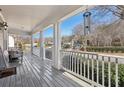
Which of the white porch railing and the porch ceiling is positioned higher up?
the porch ceiling

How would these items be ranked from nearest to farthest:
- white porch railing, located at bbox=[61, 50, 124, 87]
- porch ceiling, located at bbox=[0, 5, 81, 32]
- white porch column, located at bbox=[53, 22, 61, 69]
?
white porch railing, located at bbox=[61, 50, 124, 87] → porch ceiling, located at bbox=[0, 5, 81, 32] → white porch column, located at bbox=[53, 22, 61, 69]

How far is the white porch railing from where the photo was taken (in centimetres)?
321

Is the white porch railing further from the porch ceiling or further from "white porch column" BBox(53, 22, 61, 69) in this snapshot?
the porch ceiling

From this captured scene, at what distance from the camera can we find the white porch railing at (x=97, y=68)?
321cm

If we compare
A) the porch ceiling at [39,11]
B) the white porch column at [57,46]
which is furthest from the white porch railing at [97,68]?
the porch ceiling at [39,11]

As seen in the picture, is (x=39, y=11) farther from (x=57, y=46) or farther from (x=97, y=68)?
(x=97, y=68)

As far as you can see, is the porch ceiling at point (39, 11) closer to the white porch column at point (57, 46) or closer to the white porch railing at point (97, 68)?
the white porch column at point (57, 46)

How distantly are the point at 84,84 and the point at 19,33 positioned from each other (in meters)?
12.8

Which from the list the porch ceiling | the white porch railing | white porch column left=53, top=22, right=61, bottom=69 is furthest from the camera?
white porch column left=53, top=22, right=61, bottom=69

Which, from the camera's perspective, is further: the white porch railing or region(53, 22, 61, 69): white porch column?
region(53, 22, 61, 69): white porch column

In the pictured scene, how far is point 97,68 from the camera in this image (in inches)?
144

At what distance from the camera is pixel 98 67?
12.1ft

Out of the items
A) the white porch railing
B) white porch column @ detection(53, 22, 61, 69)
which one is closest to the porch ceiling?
white porch column @ detection(53, 22, 61, 69)
